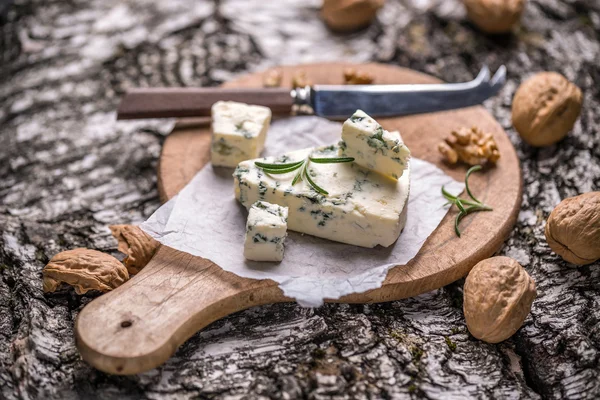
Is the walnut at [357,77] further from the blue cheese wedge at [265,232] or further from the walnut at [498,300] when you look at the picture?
the walnut at [498,300]

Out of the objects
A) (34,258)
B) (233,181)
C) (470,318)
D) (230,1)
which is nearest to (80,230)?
(34,258)

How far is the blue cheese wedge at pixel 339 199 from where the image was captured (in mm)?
3086

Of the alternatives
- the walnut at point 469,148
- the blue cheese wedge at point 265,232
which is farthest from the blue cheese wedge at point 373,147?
the walnut at point 469,148

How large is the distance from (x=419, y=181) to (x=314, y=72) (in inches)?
46.0

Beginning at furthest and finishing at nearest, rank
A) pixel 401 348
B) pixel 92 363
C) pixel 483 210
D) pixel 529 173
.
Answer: pixel 529 173
pixel 483 210
pixel 401 348
pixel 92 363

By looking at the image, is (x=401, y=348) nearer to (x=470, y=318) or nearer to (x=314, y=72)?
(x=470, y=318)

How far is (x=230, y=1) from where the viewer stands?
499 cm

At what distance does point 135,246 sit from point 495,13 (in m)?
2.89

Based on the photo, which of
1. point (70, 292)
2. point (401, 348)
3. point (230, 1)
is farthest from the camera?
point (230, 1)

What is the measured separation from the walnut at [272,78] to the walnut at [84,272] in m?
1.58

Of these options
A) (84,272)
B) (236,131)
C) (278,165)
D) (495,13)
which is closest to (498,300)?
(278,165)

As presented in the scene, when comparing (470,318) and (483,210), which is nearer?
(470,318)

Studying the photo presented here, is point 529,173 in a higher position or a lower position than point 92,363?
lower

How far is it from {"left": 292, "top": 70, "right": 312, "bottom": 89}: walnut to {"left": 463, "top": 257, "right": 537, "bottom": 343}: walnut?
1765 millimetres
